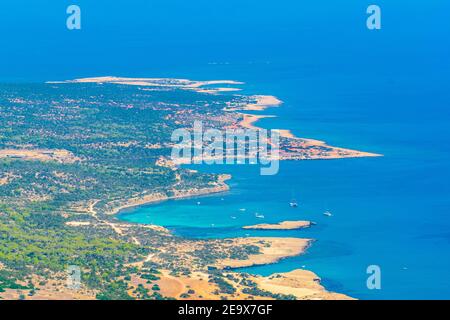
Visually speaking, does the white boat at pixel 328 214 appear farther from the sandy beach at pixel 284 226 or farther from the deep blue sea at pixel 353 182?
the sandy beach at pixel 284 226

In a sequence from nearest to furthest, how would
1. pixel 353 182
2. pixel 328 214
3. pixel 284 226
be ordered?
pixel 284 226
pixel 328 214
pixel 353 182

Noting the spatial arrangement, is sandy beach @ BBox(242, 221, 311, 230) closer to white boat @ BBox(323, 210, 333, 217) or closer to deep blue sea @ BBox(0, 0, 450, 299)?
deep blue sea @ BBox(0, 0, 450, 299)

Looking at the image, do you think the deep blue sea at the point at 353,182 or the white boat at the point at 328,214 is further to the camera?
the white boat at the point at 328,214

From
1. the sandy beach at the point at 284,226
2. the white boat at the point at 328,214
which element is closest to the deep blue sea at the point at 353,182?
the white boat at the point at 328,214

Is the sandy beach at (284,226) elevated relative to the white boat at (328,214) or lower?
lower

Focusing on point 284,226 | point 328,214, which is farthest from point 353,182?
point 284,226

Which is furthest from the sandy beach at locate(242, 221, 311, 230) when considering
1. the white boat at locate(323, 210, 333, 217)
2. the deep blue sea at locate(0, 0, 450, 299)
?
the white boat at locate(323, 210, 333, 217)

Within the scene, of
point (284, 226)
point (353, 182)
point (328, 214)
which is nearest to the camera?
point (284, 226)

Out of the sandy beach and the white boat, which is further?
the white boat

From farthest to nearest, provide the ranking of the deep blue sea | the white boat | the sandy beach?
1. the white boat
2. the sandy beach
3. the deep blue sea

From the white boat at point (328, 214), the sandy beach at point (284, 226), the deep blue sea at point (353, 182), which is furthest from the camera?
the white boat at point (328, 214)

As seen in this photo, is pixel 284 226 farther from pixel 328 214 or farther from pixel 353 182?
pixel 353 182

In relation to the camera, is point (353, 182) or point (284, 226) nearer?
point (284, 226)
